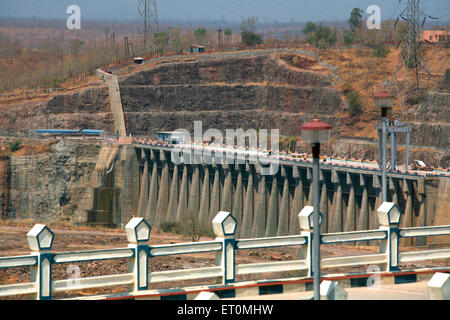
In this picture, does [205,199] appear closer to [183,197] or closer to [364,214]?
[183,197]

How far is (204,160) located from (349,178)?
23764 mm

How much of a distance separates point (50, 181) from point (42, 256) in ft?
320

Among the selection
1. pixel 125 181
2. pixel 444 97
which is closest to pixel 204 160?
pixel 125 181

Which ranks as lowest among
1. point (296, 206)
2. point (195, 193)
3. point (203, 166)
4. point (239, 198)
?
point (195, 193)

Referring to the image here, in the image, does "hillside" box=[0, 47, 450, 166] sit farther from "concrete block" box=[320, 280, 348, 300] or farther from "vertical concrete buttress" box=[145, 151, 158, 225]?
"concrete block" box=[320, 280, 348, 300]

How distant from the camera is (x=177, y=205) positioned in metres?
106

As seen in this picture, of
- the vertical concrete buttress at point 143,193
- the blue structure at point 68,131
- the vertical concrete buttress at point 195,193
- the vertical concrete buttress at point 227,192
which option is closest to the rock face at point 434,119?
the vertical concrete buttress at point 227,192

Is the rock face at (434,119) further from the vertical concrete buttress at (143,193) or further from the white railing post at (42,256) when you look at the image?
the white railing post at (42,256)

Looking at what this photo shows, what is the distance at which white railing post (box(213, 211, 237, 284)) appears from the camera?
838 inches

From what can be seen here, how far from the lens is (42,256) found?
2000 centimetres

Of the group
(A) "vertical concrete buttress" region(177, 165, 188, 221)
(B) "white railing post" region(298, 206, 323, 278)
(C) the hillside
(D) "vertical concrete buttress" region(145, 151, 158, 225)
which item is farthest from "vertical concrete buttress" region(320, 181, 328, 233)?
(B) "white railing post" region(298, 206, 323, 278)

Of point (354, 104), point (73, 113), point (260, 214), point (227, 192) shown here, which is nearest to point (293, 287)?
point (260, 214)

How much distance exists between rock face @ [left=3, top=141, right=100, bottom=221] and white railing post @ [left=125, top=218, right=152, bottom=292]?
93.3 meters

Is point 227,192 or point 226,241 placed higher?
point 226,241
